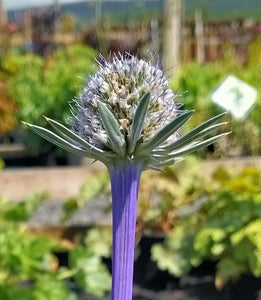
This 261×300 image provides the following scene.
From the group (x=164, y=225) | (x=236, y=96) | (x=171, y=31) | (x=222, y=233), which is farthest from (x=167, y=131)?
(x=171, y=31)

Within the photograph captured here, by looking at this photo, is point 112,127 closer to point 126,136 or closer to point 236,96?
point 126,136

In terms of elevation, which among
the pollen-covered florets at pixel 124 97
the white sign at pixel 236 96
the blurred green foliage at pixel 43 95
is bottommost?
the pollen-covered florets at pixel 124 97

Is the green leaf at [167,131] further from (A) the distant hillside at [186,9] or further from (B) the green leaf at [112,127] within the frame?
(A) the distant hillside at [186,9]

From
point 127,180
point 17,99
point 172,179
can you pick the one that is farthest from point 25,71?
point 127,180

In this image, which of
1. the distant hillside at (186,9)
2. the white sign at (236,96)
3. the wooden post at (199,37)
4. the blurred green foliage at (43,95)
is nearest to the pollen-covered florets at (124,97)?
the white sign at (236,96)

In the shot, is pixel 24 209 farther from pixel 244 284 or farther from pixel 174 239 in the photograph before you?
pixel 244 284

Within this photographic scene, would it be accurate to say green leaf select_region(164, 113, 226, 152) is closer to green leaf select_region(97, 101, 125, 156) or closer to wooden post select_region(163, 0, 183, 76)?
green leaf select_region(97, 101, 125, 156)

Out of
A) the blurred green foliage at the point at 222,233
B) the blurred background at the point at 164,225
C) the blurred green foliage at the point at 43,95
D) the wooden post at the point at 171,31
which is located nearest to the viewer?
the blurred background at the point at 164,225
